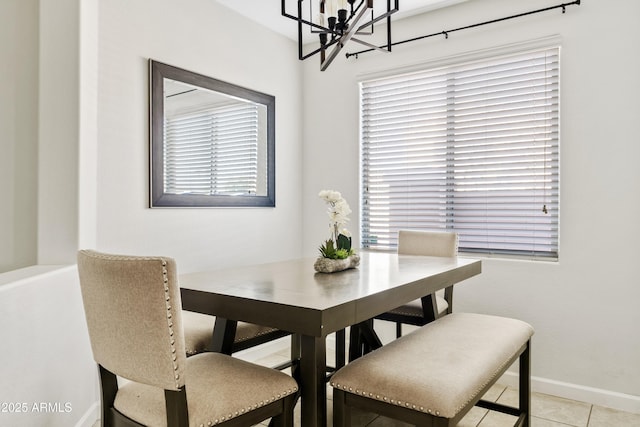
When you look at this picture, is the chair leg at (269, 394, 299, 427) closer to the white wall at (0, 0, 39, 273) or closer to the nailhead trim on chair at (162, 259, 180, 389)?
the nailhead trim on chair at (162, 259, 180, 389)

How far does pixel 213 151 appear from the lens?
123 inches

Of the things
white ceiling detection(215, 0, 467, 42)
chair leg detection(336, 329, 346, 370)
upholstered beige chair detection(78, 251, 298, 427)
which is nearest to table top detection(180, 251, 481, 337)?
upholstered beige chair detection(78, 251, 298, 427)

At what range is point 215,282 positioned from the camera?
5.75 feet

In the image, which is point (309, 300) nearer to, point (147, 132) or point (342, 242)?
point (342, 242)

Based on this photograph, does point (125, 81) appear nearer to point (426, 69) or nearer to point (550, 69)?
point (426, 69)

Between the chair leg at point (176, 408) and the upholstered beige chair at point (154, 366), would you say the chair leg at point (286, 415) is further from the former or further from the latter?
the chair leg at point (176, 408)

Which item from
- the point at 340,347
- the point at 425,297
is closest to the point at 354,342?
the point at 340,347

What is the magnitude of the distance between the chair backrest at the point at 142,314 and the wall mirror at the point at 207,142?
1.52 metres

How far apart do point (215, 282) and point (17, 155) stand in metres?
1.14

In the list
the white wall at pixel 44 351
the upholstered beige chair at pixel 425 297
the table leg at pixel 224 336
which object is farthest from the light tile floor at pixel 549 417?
the table leg at pixel 224 336

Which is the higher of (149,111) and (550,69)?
(550,69)

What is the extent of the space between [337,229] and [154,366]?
3.72 ft

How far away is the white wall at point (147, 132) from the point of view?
251cm

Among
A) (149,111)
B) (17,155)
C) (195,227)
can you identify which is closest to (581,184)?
(195,227)
